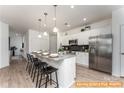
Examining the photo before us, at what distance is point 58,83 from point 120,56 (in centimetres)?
272

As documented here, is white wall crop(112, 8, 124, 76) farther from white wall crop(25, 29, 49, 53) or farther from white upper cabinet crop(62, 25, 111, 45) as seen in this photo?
white wall crop(25, 29, 49, 53)

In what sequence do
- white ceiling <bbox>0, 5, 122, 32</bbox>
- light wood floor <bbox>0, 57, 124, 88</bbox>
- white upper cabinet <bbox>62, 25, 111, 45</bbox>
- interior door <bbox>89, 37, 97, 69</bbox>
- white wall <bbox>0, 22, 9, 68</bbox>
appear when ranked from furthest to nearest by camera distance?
white wall <bbox>0, 22, 9, 68</bbox> → interior door <bbox>89, 37, 97, 69</bbox> → white upper cabinet <bbox>62, 25, 111, 45</bbox> → white ceiling <bbox>0, 5, 122, 32</bbox> → light wood floor <bbox>0, 57, 124, 88</bbox>

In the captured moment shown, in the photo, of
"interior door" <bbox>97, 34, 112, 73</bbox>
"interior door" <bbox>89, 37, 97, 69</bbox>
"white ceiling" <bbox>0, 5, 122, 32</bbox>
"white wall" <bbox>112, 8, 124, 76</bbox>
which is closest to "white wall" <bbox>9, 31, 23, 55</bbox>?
"white ceiling" <bbox>0, 5, 122, 32</bbox>

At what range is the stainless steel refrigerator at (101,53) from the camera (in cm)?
445

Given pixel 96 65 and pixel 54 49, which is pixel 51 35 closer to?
pixel 54 49

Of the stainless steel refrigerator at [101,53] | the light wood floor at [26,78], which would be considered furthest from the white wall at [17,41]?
the stainless steel refrigerator at [101,53]

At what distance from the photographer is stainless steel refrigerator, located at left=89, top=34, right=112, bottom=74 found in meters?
4.45

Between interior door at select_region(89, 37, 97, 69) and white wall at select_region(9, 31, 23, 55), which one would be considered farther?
white wall at select_region(9, 31, 23, 55)

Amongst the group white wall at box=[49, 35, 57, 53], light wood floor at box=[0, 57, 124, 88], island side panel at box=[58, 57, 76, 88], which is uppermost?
white wall at box=[49, 35, 57, 53]

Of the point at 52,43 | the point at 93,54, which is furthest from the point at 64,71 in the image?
the point at 52,43

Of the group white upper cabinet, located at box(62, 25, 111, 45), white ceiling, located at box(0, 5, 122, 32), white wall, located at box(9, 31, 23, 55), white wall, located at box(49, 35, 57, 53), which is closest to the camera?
white ceiling, located at box(0, 5, 122, 32)

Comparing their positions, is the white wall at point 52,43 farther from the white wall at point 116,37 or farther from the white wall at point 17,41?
the white wall at point 116,37

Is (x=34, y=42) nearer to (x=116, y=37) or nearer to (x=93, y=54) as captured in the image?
(x=93, y=54)

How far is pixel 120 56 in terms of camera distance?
4.16 meters
